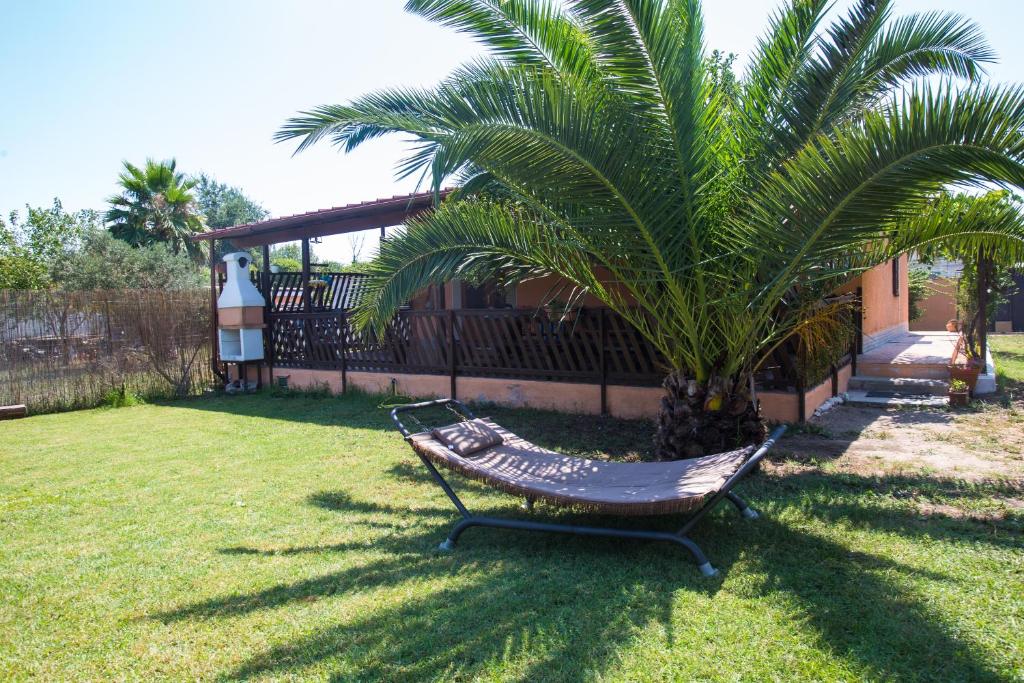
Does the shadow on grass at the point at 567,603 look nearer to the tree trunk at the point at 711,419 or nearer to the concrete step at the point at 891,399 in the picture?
the tree trunk at the point at 711,419

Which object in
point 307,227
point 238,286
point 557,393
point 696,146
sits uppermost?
point 307,227

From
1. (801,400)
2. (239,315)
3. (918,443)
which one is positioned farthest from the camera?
(239,315)

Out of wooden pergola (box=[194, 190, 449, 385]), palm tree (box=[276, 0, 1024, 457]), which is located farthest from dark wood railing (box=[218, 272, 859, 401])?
palm tree (box=[276, 0, 1024, 457])

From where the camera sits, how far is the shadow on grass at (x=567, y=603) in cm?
272

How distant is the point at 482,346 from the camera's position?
33.2 feet

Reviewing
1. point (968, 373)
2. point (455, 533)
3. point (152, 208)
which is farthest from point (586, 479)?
point (152, 208)

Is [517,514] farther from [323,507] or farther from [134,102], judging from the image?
[134,102]

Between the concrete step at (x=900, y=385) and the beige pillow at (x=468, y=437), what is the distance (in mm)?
7340

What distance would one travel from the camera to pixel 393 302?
20.7 ft

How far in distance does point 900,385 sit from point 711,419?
5.65 m

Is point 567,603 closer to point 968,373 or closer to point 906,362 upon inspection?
point 968,373

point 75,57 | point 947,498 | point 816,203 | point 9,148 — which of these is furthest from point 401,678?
point 9,148

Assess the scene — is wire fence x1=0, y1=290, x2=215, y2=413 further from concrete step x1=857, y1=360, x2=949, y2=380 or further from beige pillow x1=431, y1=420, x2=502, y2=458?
concrete step x1=857, y1=360, x2=949, y2=380

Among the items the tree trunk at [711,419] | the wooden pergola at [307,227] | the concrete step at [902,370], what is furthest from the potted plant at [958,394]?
the wooden pergola at [307,227]
